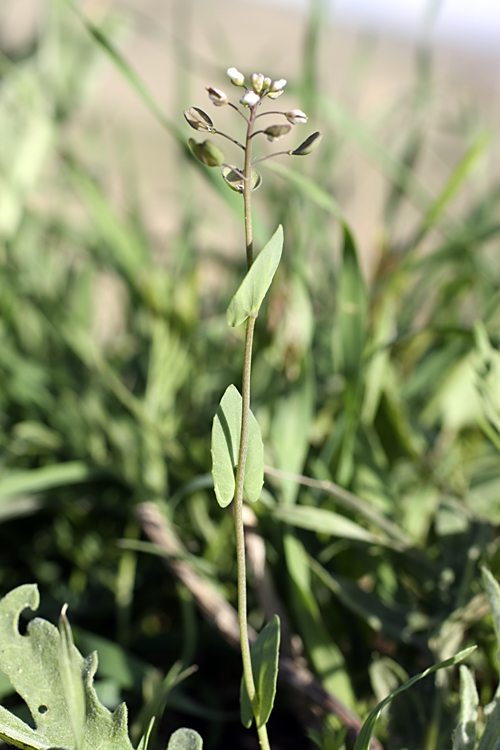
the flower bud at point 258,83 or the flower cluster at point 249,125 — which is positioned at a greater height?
the flower bud at point 258,83

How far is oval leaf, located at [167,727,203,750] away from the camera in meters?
0.24

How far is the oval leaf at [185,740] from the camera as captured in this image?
9.6 inches

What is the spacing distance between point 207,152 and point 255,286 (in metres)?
0.04

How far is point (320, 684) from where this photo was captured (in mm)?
336

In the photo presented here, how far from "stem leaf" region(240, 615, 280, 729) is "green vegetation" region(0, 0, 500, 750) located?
0.02 metres

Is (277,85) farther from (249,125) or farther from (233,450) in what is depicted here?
(233,450)

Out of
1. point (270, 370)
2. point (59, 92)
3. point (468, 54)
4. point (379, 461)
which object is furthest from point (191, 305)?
point (468, 54)

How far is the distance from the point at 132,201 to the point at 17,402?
324 mm

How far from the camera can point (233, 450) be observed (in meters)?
0.24

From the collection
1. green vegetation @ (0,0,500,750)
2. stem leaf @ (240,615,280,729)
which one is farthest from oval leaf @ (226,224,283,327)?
stem leaf @ (240,615,280,729)

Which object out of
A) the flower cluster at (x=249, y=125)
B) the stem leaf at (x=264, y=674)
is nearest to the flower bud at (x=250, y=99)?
the flower cluster at (x=249, y=125)

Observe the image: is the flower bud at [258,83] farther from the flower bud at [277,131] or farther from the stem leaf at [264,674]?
the stem leaf at [264,674]

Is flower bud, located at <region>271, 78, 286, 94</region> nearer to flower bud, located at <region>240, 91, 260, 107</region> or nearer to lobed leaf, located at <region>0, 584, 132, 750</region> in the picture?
flower bud, located at <region>240, 91, 260, 107</region>

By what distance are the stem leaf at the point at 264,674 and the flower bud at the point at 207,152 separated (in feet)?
0.52
